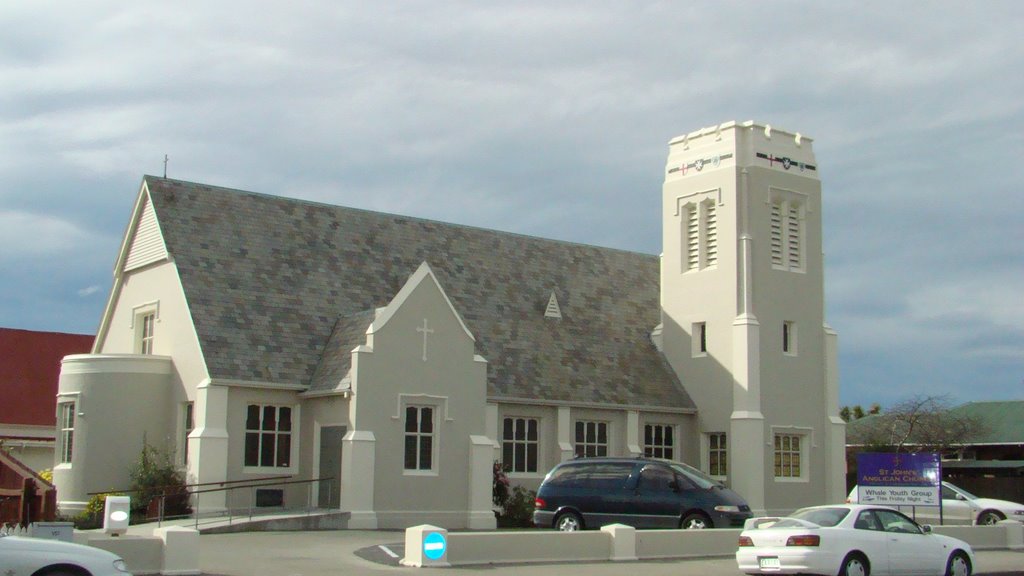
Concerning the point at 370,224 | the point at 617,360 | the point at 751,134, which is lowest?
the point at 617,360

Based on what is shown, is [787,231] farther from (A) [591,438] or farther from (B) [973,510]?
(B) [973,510]

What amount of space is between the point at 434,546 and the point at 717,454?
63.4ft

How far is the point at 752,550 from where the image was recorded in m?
19.4

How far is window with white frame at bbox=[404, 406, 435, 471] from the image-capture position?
3033cm

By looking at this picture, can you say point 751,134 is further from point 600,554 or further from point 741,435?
point 600,554

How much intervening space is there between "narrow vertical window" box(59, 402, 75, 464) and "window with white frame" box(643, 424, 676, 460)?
53.7 feet

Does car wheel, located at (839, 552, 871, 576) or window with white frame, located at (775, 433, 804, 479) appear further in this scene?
window with white frame, located at (775, 433, 804, 479)

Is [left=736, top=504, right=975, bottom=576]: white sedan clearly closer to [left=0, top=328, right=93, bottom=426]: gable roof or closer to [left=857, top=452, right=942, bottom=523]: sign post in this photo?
[left=857, top=452, right=942, bottom=523]: sign post

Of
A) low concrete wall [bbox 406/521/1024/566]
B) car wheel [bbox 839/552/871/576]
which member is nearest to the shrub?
low concrete wall [bbox 406/521/1024/566]

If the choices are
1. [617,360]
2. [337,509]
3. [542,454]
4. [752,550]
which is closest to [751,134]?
[617,360]

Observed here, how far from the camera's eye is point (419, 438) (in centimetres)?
3048

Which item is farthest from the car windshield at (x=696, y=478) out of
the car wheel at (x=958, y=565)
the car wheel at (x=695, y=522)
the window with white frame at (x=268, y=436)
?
the window with white frame at (x=268, y=436)

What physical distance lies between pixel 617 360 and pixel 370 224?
866cm

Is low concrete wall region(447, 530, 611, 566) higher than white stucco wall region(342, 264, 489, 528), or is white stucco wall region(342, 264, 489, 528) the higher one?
white stucco wall region(342, 264, 489, 528)
